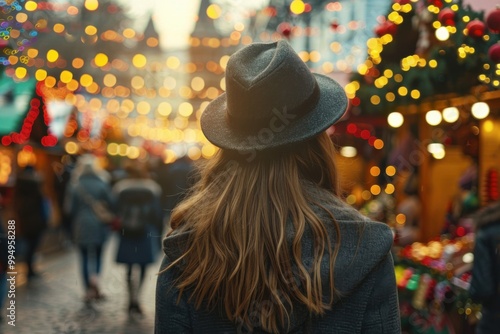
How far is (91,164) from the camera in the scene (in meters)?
10.8

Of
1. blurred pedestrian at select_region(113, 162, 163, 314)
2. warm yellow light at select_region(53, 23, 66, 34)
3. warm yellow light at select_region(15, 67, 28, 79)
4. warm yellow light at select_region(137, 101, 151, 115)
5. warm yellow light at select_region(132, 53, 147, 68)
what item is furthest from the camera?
warm yellow light at select_region(137, 101, 151, 115)

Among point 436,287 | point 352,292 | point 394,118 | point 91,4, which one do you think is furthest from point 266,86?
point 91,4

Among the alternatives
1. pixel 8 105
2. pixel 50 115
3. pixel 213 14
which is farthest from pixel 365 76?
pixel 50 115

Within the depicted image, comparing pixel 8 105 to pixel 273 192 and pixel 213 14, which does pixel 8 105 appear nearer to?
pixel 213 14

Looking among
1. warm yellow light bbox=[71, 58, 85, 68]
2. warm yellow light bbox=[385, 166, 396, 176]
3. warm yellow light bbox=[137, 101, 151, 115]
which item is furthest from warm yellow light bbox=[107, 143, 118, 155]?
warm yellow light bbox=[385, 166, 396, 176]

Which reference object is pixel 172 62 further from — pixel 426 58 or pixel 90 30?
pixel 426 58

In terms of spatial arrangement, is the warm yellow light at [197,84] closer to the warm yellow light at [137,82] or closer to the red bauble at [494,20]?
the warm yellow light at [137,82]

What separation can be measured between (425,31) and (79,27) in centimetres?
881

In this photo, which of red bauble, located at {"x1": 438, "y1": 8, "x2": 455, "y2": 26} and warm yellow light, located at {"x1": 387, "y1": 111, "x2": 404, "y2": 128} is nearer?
red bauble, located at {"x1": 438, "y1": 8, "x2": 455, "y2": 26}

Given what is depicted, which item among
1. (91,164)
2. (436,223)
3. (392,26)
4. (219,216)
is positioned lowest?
(436,223)

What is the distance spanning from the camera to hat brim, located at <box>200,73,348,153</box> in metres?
2.16

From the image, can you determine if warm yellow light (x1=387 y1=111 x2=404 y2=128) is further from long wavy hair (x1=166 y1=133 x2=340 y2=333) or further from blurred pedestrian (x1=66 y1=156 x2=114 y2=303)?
long wavy hair (x1=166 y1=133 x2=340 y2=333)

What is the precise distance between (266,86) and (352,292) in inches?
25.0

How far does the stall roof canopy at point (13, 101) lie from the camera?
15.1m
